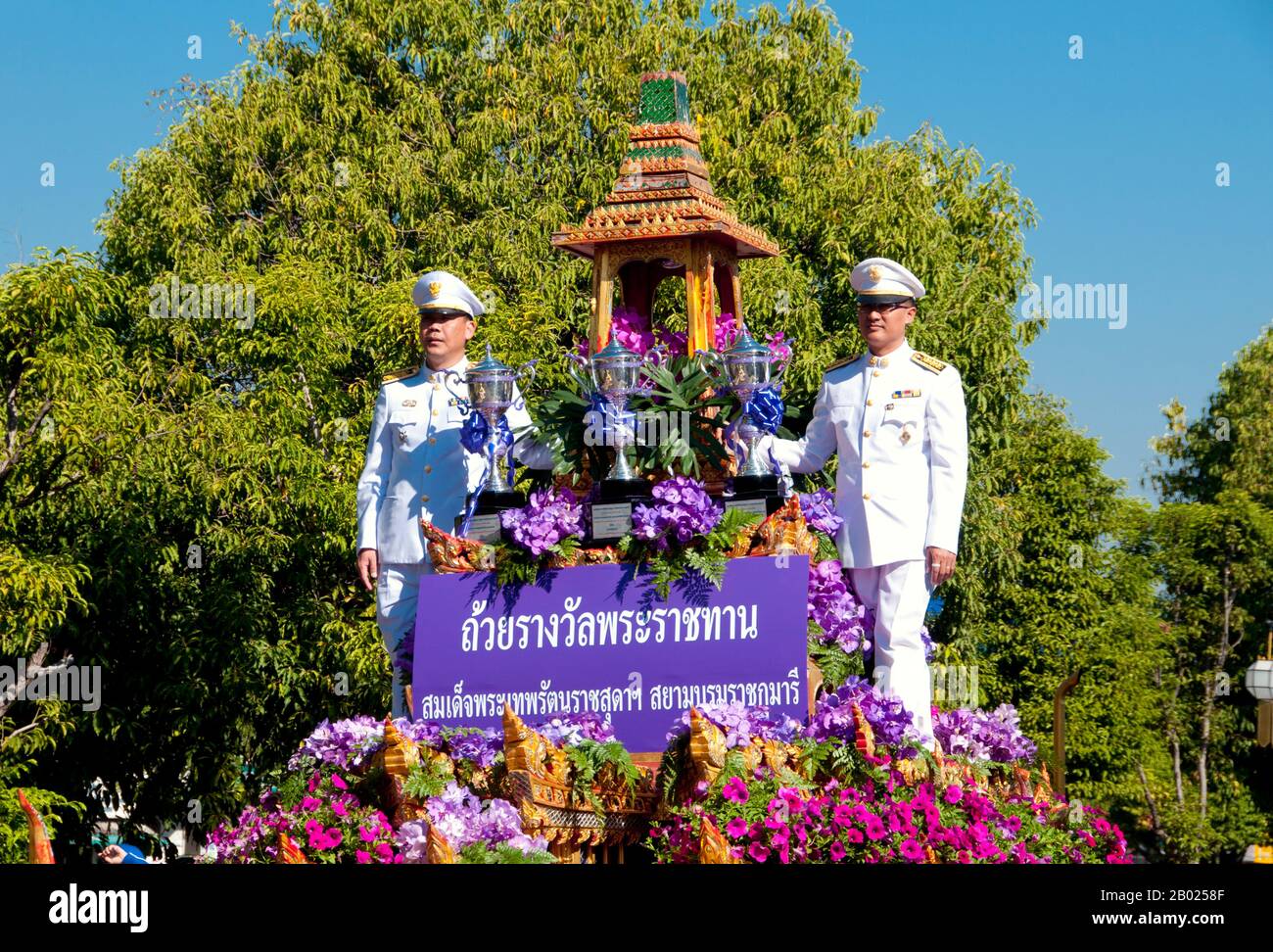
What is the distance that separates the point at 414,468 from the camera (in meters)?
12.2

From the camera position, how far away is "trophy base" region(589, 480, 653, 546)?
35.8 feet

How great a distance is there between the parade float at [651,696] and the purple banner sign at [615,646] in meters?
0.01

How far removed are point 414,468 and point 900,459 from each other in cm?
314

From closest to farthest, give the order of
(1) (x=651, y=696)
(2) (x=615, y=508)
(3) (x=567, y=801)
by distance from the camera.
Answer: (3) (x=567, y=801) → (1) (x=651, y=696) → (2) (x=615, y=508)

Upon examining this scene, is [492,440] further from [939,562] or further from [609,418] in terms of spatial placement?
[939,562]

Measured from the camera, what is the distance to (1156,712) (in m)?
36.6

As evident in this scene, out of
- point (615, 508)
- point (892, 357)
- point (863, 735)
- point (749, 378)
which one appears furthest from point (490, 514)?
point (863, 735)

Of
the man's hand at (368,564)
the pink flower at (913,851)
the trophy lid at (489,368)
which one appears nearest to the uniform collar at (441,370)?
the trophy lid at (489,368)

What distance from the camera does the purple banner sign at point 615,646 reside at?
1033 centimetres

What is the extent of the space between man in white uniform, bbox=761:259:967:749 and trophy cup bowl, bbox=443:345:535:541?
1629mm

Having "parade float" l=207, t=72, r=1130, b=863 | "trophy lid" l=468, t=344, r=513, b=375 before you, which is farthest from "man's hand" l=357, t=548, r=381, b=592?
"trophy lid" l=468, t=344, r=513, b=375

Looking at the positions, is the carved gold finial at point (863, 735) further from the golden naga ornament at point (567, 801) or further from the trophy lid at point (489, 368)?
the trophy lid at point (489, 368)

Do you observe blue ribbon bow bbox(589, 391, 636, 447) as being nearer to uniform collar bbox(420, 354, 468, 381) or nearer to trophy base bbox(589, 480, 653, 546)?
trophy base bbox(589, 480, 653, 546)
